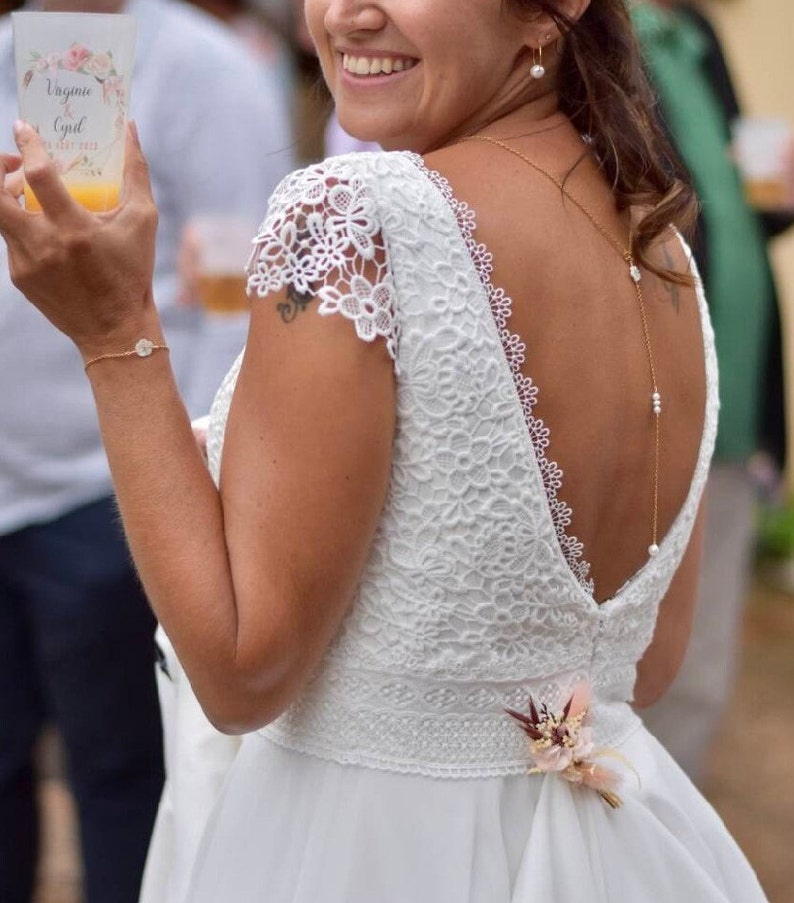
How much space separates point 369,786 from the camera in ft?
5.93

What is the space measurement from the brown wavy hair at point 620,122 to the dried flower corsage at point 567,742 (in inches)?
20.2

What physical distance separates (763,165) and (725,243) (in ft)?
0.91

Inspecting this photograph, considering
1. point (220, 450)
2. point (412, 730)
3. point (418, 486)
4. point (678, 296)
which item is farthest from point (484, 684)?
point (678, 296)

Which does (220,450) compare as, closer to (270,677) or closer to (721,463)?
(270,677)

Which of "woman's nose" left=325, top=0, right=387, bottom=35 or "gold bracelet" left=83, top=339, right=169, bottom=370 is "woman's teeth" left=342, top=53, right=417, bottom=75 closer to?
"woman's nose" left=325, top=0, right=387, bottom=35

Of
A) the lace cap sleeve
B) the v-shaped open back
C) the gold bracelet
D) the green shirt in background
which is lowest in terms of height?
the green shirt in background

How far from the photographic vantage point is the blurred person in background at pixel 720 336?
4.11 meters

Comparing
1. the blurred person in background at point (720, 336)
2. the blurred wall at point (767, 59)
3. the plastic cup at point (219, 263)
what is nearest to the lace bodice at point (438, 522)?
the plastic cup at point (219, 263)

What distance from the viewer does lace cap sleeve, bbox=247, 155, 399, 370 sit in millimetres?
1579

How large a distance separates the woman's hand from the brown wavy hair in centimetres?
53

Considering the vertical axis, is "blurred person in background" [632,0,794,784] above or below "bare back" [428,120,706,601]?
below

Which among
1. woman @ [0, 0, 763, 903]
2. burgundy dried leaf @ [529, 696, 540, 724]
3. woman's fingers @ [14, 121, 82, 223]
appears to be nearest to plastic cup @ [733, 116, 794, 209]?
woman @ [0, 0, 763, 903]

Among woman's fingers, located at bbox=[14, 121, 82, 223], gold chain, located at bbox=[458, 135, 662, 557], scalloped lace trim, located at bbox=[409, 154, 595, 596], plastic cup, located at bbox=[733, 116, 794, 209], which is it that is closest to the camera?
woman's fingers, located at bbox=[14, 121, 82, 223]

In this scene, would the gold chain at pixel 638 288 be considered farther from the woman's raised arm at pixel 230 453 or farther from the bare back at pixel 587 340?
the woman's raised arm at pixel 230 453
